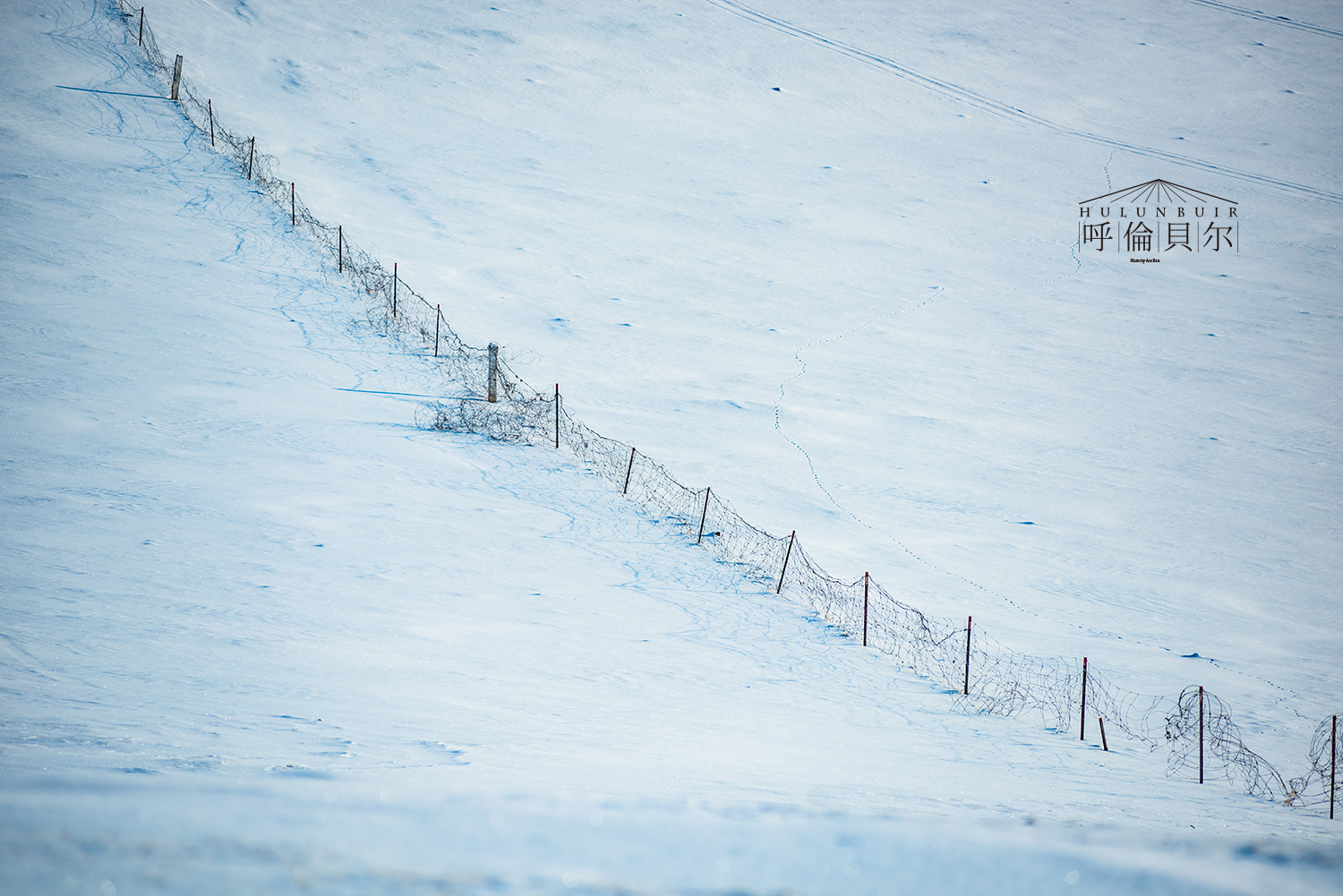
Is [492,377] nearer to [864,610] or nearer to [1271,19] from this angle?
[864,610]

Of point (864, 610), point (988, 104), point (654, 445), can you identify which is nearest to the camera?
point (864, 610)

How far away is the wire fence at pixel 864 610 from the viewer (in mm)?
9914

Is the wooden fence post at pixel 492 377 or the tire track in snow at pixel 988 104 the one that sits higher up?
the tire track in snow at pixel 988 104

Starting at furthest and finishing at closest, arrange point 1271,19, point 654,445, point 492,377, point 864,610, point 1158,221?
point 1271,19 → point 1158,221 → point 654,445 → point 492,377 → point 864,610

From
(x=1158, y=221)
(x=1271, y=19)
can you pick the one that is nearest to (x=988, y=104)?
(x=1158, y=221)

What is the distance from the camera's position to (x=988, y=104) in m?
32.6

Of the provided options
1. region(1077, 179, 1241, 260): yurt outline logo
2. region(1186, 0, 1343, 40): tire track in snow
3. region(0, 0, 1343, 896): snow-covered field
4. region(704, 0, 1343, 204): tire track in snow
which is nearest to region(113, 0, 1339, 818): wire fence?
region(0, 0, 1343, 896): snow-covered field

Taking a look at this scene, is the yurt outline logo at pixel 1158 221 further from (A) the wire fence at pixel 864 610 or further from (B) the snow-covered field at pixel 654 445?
(A) the wire fence at pixel 864 610

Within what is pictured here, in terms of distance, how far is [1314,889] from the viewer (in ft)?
2.97

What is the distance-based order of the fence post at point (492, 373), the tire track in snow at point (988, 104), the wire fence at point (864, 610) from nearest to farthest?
the wire fence at point (864, 610)
the fence post at point (492, 373)
the tire track in snow at point (988, 104)

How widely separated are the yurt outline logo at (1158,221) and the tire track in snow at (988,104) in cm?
191

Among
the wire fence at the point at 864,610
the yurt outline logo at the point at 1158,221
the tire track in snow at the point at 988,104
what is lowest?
the wire fence at the point at 864,610

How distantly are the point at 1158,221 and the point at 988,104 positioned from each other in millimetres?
8252

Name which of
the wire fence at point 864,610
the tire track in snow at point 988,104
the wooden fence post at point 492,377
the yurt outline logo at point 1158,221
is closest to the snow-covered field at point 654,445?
the tire track in snow at point 988,104
